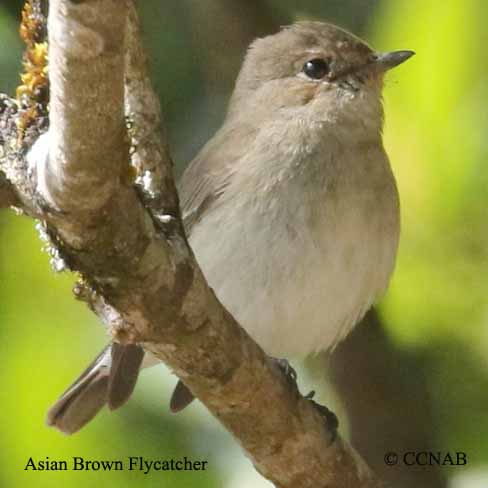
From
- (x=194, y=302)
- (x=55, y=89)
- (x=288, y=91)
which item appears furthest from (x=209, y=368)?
(x=288, y=91)

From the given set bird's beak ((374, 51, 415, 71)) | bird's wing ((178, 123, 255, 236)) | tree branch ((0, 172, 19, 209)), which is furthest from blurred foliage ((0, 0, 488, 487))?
tree branch ((0, 172, 19, 209))

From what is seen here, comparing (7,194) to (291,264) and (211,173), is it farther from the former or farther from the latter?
(211,173)

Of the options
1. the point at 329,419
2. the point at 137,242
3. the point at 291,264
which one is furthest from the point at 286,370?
the point at 137,242

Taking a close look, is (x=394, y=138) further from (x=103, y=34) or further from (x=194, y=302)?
(x=103, y=34)

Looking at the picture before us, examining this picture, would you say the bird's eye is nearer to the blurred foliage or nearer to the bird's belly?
the blurred foliage

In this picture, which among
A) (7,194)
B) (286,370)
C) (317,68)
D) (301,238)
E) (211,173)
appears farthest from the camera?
(317,68)

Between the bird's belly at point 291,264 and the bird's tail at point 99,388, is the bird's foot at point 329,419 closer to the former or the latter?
the bird's belly at point 291,264

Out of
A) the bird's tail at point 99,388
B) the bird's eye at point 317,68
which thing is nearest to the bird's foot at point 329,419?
the bird's tail at point 99,388
